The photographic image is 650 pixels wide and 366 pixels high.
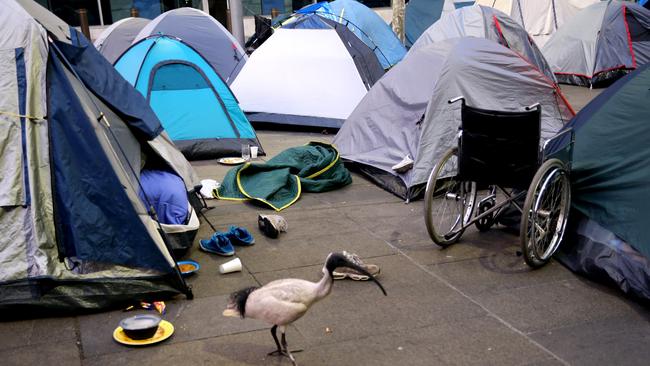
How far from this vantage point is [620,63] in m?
14.7

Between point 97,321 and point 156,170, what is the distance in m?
1.83

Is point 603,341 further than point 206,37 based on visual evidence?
No

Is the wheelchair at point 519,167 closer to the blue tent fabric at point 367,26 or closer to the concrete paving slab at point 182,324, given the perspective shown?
the concrete paving slab at point 182,324

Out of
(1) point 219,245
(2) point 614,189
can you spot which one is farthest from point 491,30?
(1) point 219,245

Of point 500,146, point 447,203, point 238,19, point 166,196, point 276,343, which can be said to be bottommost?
point 447,203

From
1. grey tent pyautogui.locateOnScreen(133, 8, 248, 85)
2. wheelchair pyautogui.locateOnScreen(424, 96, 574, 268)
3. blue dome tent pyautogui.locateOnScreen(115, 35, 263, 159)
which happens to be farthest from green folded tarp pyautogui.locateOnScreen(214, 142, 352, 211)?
grey tent pyautogui.locateOnScreen(133, 8, 248, 85)

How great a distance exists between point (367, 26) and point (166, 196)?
9.20 metres

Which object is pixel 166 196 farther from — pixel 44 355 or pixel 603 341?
pixel 603 341

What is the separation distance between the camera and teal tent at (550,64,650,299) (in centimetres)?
459

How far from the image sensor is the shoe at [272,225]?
5.85m

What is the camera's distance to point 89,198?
14.9 ft

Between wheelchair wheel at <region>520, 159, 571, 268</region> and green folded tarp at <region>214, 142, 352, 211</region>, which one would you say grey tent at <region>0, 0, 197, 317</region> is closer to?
green folded tarp at <region>214, 142, 352, 211</region>

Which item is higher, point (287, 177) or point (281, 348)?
point (281, 348)

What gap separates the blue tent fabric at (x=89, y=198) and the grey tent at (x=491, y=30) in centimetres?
589
